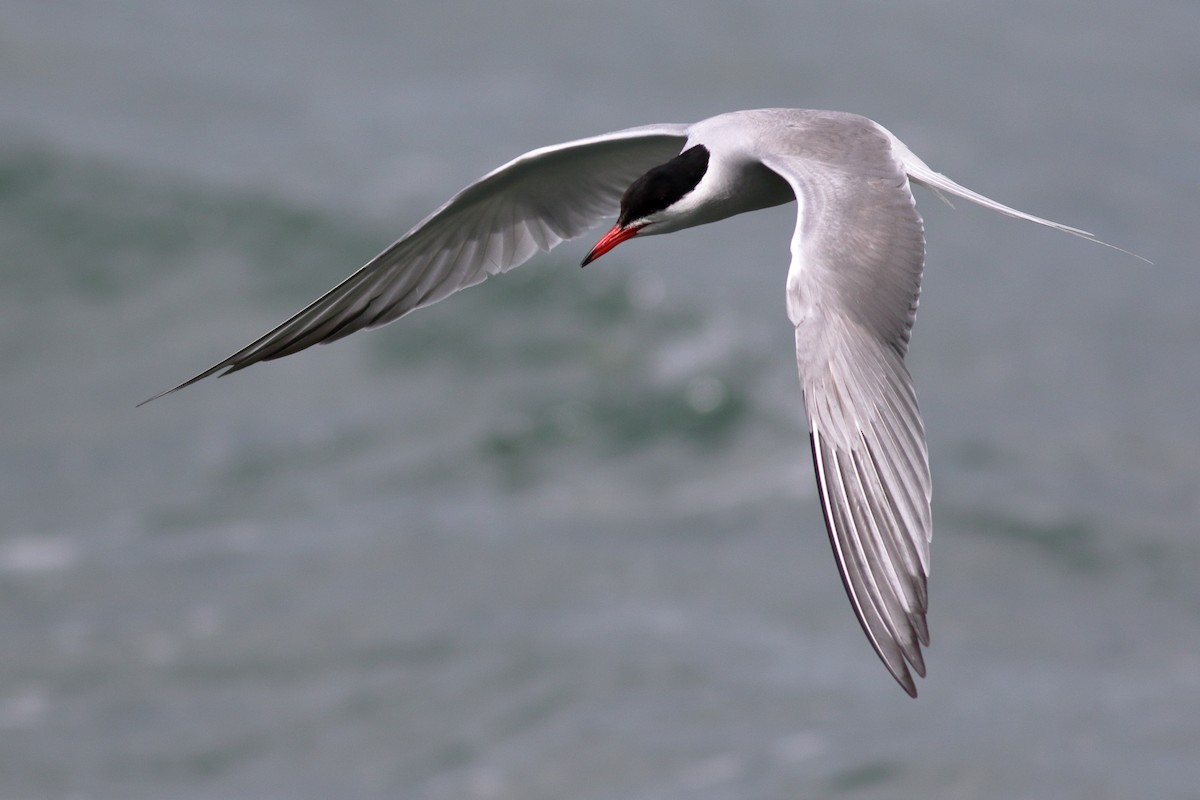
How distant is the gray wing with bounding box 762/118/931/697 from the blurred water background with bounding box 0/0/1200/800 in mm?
7976

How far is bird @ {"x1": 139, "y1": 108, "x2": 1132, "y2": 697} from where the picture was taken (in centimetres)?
499

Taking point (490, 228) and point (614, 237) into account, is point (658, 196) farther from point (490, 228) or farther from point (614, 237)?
point (490, 228)

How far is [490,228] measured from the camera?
23.9 ft

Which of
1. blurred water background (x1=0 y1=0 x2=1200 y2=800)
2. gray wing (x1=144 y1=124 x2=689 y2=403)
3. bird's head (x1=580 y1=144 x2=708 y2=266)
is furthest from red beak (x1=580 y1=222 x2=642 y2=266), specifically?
blurred water background (x1=0 y1=0 x2=1200 y2=800)

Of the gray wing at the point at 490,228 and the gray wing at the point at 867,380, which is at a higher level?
the gray wing at the point at 490,228

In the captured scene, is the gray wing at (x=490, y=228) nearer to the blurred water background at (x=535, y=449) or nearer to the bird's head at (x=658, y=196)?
the bird's head at (x=658, y=196)

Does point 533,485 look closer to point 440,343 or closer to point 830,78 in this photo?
point 440,343

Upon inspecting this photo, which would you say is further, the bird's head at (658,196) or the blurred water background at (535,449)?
the blurred water background at (535,449)

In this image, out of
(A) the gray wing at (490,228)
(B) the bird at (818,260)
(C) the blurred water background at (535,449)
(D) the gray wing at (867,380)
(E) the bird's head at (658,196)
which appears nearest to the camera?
(D) the gray wing at (867,380)

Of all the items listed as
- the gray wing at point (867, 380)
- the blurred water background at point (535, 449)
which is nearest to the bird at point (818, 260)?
the gray wing at point (867, 380)

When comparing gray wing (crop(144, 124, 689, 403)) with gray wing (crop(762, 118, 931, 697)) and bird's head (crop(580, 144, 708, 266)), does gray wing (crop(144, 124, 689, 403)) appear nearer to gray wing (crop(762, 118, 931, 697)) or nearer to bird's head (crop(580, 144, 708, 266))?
bird's head (crop(580, 144, 708, 266))

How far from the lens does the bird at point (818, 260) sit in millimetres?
4988

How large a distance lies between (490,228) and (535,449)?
9250 millimetres

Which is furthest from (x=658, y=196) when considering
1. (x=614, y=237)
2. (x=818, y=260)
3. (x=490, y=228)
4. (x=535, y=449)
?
(x=535, y=449)
